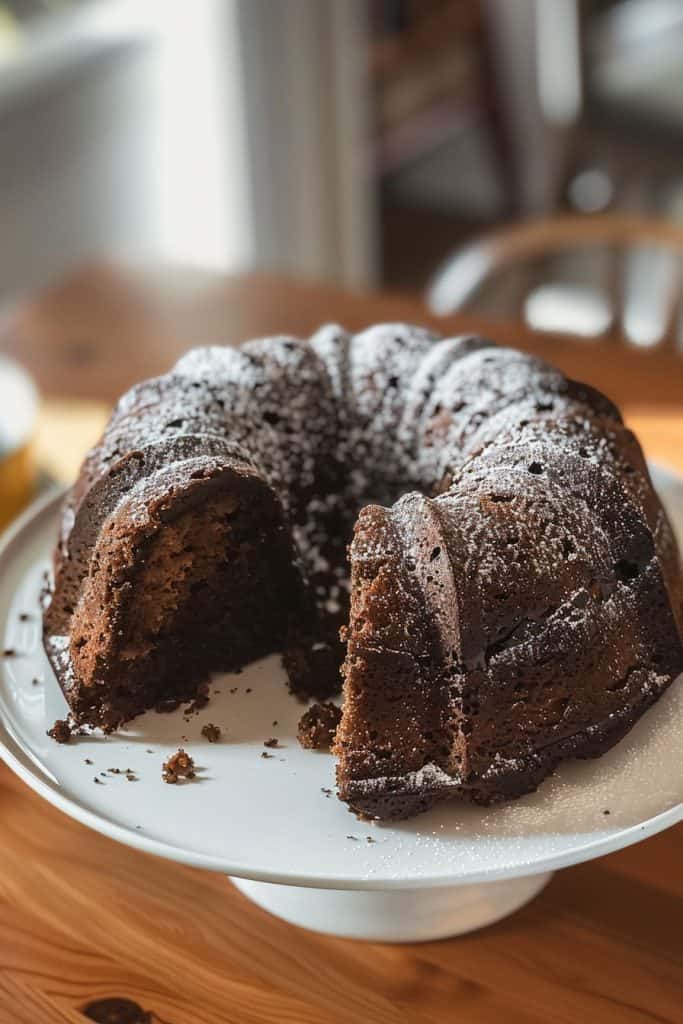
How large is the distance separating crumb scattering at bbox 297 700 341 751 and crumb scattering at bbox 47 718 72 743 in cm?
19

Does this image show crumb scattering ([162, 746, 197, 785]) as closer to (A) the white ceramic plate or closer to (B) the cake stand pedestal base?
(A) the white ceramic plate

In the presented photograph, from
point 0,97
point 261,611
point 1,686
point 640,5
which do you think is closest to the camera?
point 1,686

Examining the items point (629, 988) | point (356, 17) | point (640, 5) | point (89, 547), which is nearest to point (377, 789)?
point (629, 988)

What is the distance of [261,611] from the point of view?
112 cm

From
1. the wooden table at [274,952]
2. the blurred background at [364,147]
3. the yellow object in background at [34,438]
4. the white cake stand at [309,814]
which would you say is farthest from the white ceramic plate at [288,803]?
the blurred background at [364,147]

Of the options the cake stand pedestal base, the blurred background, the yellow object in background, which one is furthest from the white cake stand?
the blurred background

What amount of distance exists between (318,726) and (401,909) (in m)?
0.16

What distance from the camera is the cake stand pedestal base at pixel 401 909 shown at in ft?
3.05

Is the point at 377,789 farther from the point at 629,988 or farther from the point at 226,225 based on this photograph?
the point at 226,225

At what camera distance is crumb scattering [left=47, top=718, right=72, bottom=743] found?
95 cm

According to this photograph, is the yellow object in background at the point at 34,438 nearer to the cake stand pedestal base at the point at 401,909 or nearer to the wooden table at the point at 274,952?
the wooden table at the point at 274,952

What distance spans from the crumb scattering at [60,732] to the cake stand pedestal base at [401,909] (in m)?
0.20

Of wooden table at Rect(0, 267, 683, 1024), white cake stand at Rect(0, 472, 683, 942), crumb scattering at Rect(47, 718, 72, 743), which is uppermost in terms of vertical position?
crumb scattering at Rect(47, 718, 72, 743)

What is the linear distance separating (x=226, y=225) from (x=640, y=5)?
1.78 m
